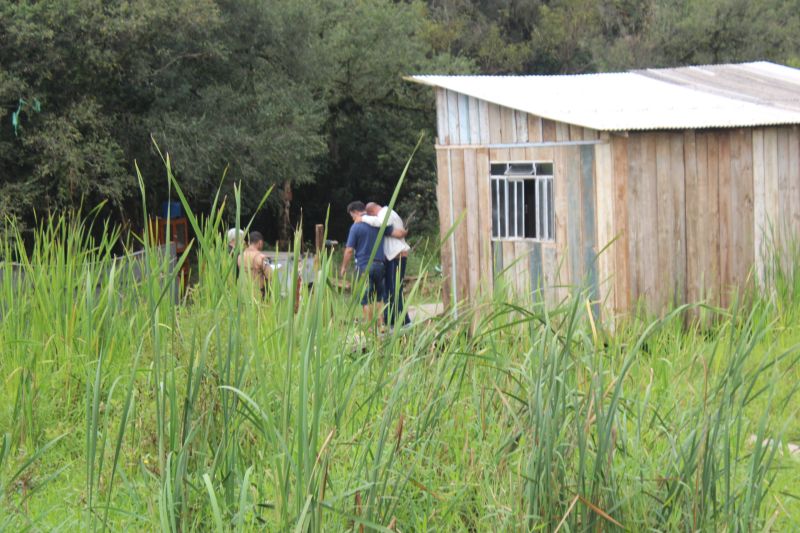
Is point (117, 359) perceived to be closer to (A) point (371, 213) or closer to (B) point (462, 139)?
(A) point (371, 213)

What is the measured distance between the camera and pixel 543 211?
10.3 meters

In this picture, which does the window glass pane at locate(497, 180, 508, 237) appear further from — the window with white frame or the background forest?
the background forest

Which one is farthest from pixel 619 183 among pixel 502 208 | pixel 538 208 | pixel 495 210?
pixel 495 210

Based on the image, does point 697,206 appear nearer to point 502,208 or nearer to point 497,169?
point 502,208

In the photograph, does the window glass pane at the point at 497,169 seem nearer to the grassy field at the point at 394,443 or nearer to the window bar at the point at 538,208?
the window bar at the point at 538,208

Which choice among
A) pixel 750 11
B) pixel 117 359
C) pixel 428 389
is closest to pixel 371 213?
pixel 117 359

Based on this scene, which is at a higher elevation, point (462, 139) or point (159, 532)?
point (462, 139)

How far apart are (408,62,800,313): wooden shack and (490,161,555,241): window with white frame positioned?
0.04ft

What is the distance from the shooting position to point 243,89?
870 inches

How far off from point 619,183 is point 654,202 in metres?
0.42

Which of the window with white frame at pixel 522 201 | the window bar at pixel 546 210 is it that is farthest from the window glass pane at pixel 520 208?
the window bar at pixel 546 210

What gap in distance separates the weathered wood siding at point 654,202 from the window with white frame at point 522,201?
0.28 feet

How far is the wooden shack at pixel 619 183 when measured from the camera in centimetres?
948

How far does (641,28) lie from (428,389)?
1365 inches
